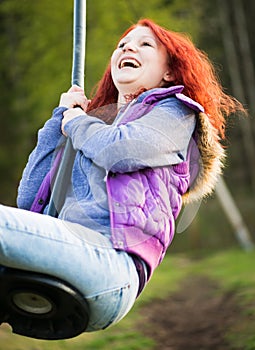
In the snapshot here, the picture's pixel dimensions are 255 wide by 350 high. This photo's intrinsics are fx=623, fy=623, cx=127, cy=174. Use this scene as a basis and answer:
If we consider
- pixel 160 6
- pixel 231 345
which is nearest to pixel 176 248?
pixel 160 6

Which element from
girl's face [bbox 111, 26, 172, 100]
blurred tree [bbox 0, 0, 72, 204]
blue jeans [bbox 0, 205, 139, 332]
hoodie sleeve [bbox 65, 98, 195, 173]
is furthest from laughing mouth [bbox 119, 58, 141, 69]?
blurred tree [bbox 0, 0, 72, 204]

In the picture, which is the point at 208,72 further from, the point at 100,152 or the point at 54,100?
the point at 54,100

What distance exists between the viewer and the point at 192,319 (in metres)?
5.21

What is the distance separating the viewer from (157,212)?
180 centimetres

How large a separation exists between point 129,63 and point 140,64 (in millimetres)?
38

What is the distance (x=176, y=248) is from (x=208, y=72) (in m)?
9.73

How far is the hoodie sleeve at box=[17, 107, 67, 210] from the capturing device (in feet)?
6.89

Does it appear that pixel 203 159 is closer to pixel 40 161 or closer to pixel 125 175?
pixel 125 175

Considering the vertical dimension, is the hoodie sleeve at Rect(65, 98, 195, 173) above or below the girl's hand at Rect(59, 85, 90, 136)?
below

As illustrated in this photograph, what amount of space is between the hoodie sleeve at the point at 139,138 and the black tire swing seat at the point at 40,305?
0.37 m

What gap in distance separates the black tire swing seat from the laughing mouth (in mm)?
801

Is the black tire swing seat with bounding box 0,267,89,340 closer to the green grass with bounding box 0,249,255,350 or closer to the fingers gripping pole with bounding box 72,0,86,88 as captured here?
the fingers gripping pole with bounding box 72,0,86,88

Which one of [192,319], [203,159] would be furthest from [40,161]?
[192,319]

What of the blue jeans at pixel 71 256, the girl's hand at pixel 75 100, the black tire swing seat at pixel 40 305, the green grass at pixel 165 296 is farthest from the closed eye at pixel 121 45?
the green grass at pixel 165 296
